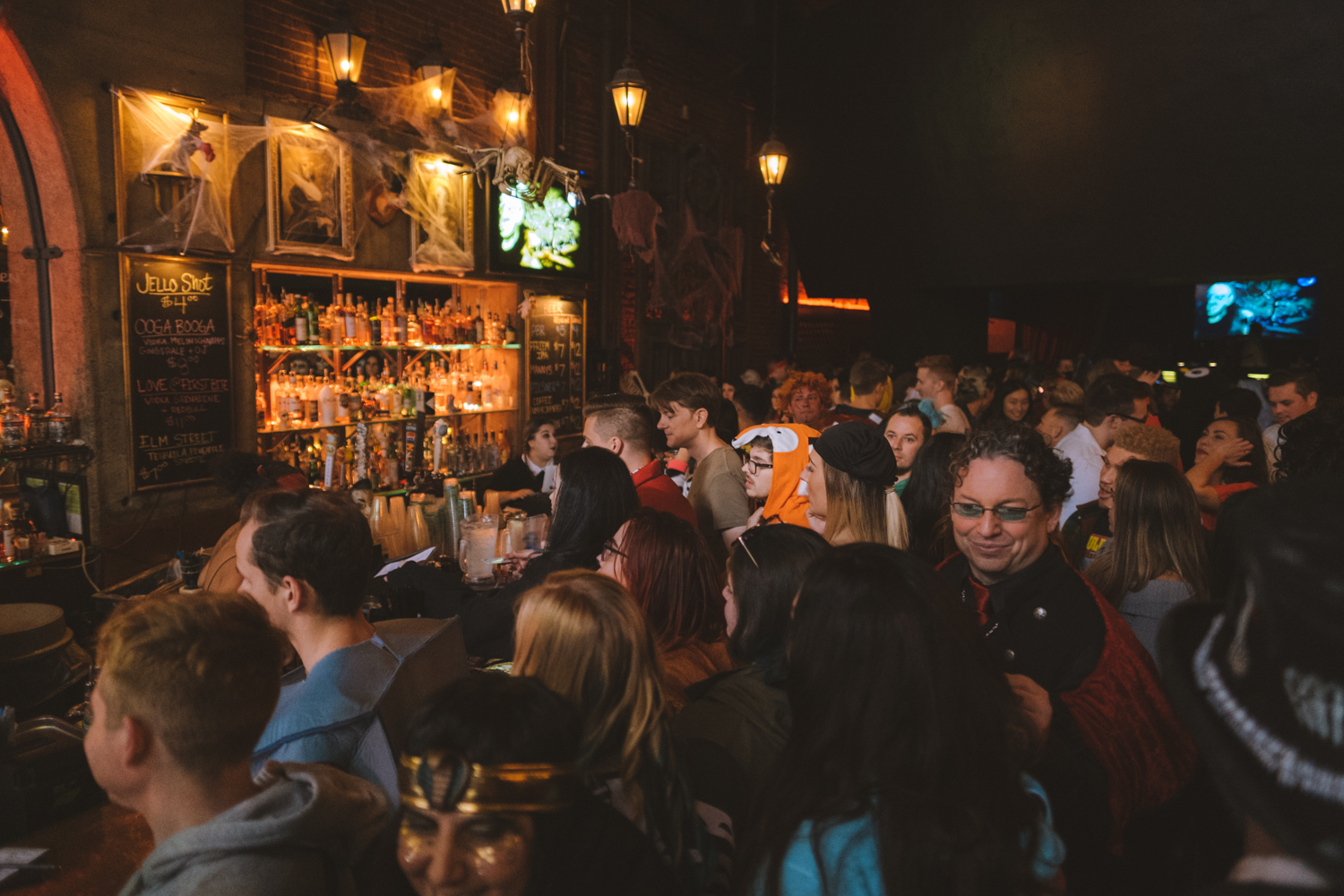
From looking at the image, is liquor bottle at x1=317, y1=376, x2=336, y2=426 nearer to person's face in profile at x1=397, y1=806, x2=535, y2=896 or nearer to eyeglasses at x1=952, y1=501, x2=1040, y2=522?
eyeglasses at x1=952, y1=501, x2=1040, y2=522

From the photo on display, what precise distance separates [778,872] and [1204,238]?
8.04 meters

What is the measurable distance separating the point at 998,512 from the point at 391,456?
4858mm

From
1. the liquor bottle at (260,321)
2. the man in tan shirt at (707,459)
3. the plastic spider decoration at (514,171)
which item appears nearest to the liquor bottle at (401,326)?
the liquor bottle at (260,321)

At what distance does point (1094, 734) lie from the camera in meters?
1.81

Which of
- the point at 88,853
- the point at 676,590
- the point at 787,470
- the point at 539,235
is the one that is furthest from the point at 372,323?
the point at 88,853

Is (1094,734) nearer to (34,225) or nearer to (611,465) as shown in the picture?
(611,465)

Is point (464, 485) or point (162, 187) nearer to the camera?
point (162, 187)

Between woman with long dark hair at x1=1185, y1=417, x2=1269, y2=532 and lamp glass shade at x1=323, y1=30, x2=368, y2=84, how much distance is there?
17.8 feet

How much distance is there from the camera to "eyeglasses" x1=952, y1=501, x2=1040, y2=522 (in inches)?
85.0

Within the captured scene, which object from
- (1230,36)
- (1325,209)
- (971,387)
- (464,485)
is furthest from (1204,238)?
(464,485)

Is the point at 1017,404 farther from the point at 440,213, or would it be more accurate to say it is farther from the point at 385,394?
the point at 385,394

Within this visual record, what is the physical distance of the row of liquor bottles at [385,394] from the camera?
5.37 metres

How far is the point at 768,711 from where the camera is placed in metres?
1.69

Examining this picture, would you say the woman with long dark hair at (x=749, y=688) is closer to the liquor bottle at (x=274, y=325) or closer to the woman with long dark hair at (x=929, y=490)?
the woman with long dark hair at (x=929, y=490)
